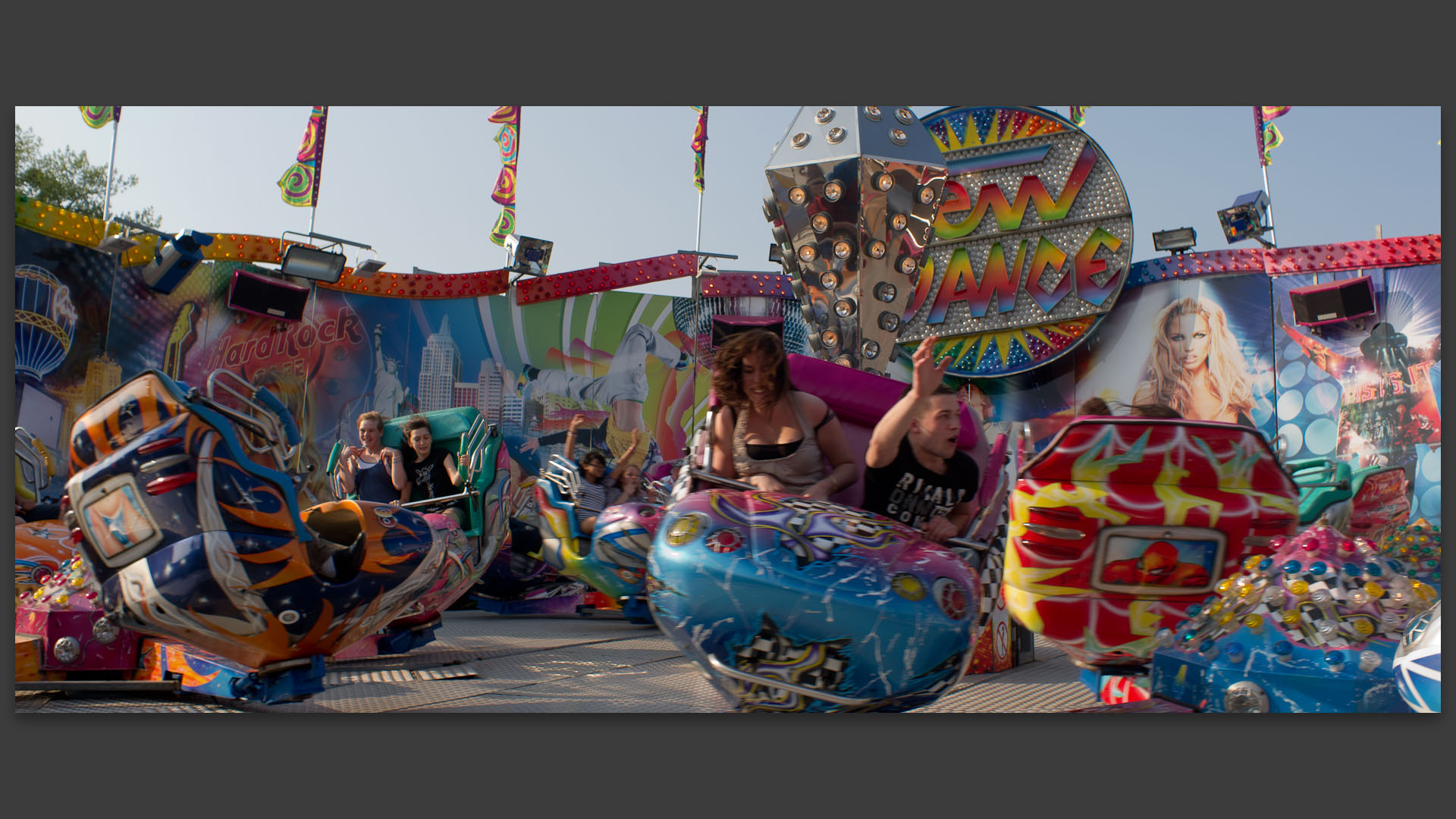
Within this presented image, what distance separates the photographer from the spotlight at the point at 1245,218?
8.53 meters

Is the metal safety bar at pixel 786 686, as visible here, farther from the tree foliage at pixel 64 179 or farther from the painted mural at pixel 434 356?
the painted mural at pixel 434 356

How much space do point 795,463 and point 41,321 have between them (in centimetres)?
692

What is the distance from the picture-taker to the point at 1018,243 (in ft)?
30.7

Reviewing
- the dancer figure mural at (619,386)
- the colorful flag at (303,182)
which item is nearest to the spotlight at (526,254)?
the dancer figure mural at (619,386)

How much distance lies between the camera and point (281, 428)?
2951 millimetres

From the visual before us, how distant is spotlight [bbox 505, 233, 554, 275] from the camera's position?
9250mm

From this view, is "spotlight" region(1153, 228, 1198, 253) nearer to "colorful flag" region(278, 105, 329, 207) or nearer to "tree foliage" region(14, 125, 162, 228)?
"colorful flag" region(278, 105, 329, 207)

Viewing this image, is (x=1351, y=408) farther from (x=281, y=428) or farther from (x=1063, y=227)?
(x=281, y=428)

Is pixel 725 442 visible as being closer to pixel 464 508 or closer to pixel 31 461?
pixel 464 508

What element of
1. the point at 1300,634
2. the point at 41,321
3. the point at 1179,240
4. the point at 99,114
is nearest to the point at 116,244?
the point at 41,321

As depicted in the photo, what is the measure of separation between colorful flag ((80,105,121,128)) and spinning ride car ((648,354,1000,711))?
2463 mm

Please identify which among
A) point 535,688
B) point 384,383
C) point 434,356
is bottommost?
point 535,688

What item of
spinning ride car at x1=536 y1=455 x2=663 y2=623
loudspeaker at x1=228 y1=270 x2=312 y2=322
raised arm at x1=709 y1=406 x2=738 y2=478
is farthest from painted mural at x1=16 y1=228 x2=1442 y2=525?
raised arm at x1=709 y1=406 x2=738 y2=478

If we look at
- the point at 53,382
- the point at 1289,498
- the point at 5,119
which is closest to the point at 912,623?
the point at 1289,498
